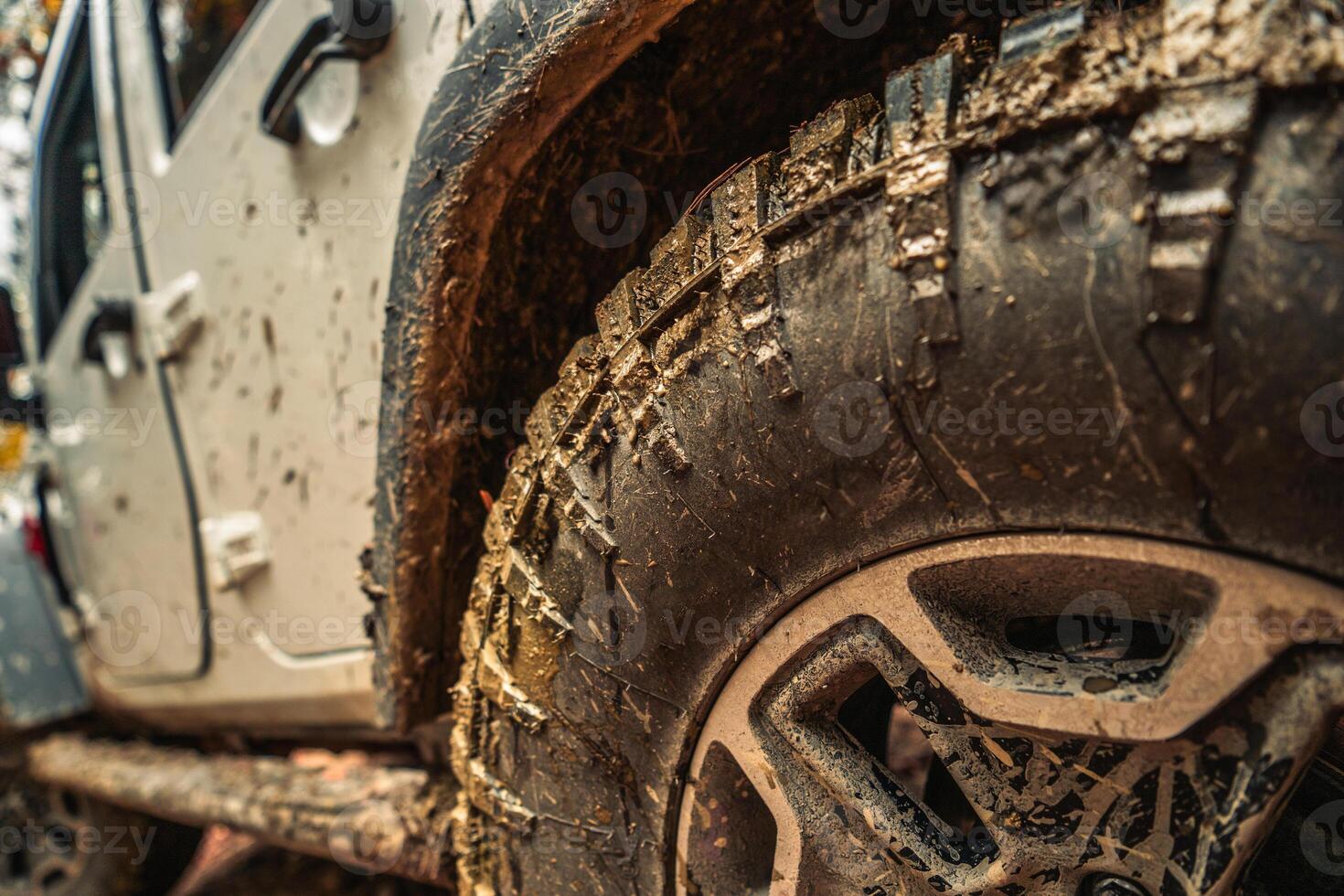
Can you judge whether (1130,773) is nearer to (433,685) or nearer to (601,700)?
(601,700)

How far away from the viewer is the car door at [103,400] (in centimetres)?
173

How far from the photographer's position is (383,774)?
4.78ft

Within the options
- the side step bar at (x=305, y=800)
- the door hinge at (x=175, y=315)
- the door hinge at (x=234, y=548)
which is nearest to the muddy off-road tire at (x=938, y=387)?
the side step bar at (x=305, y=800)

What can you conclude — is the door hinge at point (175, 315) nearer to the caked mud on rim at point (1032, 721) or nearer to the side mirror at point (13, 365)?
the side mirror at point (13, 365)

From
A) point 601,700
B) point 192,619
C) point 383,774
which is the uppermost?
point 601,700

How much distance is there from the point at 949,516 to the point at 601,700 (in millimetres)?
432

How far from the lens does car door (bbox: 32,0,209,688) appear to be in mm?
1729

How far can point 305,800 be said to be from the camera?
1.47 meters

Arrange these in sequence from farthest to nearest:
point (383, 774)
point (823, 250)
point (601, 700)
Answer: point (383, 774) < point (601, 700) < point (823, 250)

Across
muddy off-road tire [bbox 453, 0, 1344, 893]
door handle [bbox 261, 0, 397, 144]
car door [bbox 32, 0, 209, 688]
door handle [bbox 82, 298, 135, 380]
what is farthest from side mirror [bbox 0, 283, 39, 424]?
muddy off-road tire [bbox 453, 0, 1344, 893]

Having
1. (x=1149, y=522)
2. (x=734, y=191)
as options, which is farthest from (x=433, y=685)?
(x=1149, y=522)

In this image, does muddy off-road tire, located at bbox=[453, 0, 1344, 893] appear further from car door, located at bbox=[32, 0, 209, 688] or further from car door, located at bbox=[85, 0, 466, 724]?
car door, located at bbox=[32, 0, 209, 688]

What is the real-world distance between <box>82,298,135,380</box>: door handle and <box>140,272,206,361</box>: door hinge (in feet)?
0.26

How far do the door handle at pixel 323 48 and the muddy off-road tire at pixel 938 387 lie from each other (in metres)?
0.52
